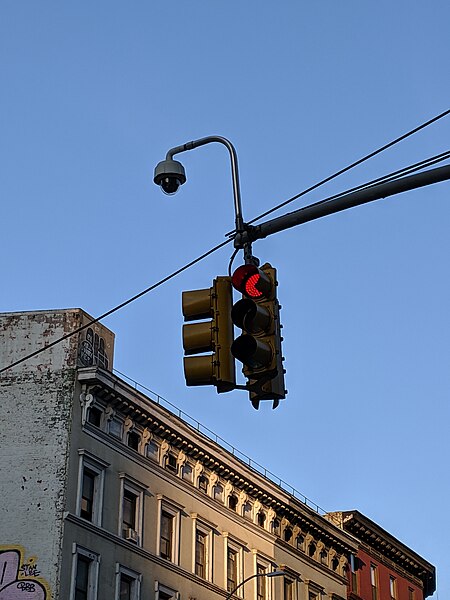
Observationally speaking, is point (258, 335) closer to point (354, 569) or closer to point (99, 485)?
point (99, 485)

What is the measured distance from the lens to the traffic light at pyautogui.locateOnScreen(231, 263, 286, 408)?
1049 cm

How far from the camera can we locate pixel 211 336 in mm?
10781

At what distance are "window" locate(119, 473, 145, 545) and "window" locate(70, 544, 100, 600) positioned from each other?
2.26 meters

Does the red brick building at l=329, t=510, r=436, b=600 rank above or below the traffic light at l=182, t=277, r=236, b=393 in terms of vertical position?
above

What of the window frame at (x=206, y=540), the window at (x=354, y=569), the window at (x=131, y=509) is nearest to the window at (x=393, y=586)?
the window at (x=354, y=569)

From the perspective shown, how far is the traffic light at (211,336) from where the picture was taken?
10609mm

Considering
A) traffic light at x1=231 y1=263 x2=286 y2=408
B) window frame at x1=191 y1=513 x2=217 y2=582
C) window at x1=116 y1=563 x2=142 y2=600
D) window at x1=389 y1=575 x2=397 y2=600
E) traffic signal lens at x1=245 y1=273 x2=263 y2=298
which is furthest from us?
window at x1=389 y1=575 x2=397 y2=600

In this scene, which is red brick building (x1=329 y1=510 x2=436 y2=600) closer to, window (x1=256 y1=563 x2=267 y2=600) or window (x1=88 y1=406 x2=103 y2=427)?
window (x1=256 y1=563 x2=267 y2=600)

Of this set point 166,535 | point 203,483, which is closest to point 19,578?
point 166,535

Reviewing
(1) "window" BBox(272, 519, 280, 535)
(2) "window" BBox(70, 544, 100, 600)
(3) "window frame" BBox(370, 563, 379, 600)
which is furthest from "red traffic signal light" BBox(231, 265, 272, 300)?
(3) "window frame" BBox(370, 563, 379, 600)

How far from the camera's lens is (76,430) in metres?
38.6

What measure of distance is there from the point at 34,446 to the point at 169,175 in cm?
2582

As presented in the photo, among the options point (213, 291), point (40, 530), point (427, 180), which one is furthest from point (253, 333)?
point (40, 530)

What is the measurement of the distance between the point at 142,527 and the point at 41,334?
8343 mm
